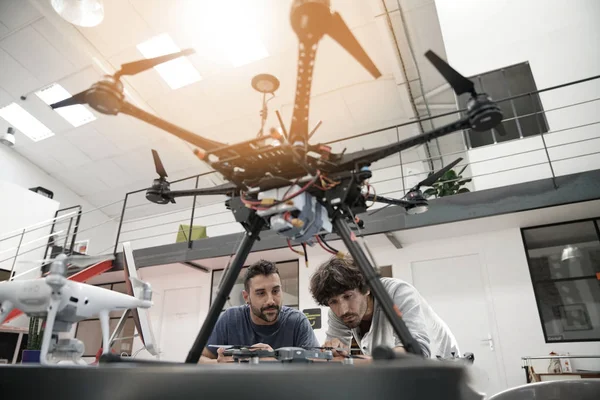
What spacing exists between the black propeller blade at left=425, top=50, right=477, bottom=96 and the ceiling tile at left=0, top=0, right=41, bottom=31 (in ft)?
23.2

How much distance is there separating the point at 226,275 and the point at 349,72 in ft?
19.4

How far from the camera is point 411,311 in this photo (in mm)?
1353

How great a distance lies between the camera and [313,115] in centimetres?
673

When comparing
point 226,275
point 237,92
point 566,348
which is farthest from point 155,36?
point 566,348

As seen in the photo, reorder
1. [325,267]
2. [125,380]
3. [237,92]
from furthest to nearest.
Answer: [237,92], [325,267], [125,380]

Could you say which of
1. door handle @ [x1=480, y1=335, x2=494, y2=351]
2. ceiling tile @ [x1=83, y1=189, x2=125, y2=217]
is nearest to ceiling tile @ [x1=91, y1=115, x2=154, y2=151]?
ceiling tile @ [x1=83, y1=189, x2=125, y2=217]

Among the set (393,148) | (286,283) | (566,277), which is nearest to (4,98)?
(286,283)

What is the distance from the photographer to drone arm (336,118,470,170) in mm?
729

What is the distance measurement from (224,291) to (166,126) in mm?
372

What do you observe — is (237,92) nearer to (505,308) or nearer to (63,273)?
(505,308)

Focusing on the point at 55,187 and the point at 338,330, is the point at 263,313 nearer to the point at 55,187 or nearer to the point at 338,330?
the point at 338,330

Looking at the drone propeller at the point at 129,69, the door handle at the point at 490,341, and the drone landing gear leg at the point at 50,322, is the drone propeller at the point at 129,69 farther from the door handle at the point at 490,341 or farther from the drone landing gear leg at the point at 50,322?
the door handle at the point at 490,341

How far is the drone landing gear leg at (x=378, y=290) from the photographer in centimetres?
64

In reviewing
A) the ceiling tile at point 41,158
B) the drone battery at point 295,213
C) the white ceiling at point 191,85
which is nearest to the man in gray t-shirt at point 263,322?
the drone battery at point 295,213
